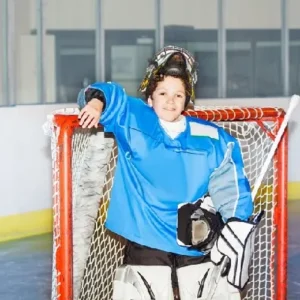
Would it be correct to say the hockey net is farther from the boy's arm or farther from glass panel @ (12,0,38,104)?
glass panel @ (12,0,38,104)

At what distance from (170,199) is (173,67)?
318 millimetres

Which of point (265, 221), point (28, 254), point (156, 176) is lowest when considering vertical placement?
point (28, 254)

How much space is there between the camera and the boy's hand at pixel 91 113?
2.22m

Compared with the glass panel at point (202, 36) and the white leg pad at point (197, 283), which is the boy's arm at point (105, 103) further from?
the glass panel at point (202, 36)

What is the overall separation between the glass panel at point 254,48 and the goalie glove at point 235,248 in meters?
4.51

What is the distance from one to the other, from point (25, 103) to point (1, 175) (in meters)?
0.57

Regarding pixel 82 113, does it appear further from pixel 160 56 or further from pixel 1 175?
pixel 1 175

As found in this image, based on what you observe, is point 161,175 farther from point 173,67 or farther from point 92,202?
point 92,202

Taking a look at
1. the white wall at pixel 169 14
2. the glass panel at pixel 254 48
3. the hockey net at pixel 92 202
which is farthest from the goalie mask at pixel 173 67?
the glass panel at pixel 254 48

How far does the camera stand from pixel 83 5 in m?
6.11

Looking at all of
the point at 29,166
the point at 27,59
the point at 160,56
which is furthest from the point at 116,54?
the point at 160,56

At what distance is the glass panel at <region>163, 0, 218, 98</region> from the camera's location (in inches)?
260

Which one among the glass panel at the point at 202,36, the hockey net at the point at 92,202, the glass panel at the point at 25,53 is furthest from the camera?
the glass panel at the point at 202,36

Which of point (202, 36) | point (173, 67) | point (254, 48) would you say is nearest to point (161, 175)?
point (173, 67)
